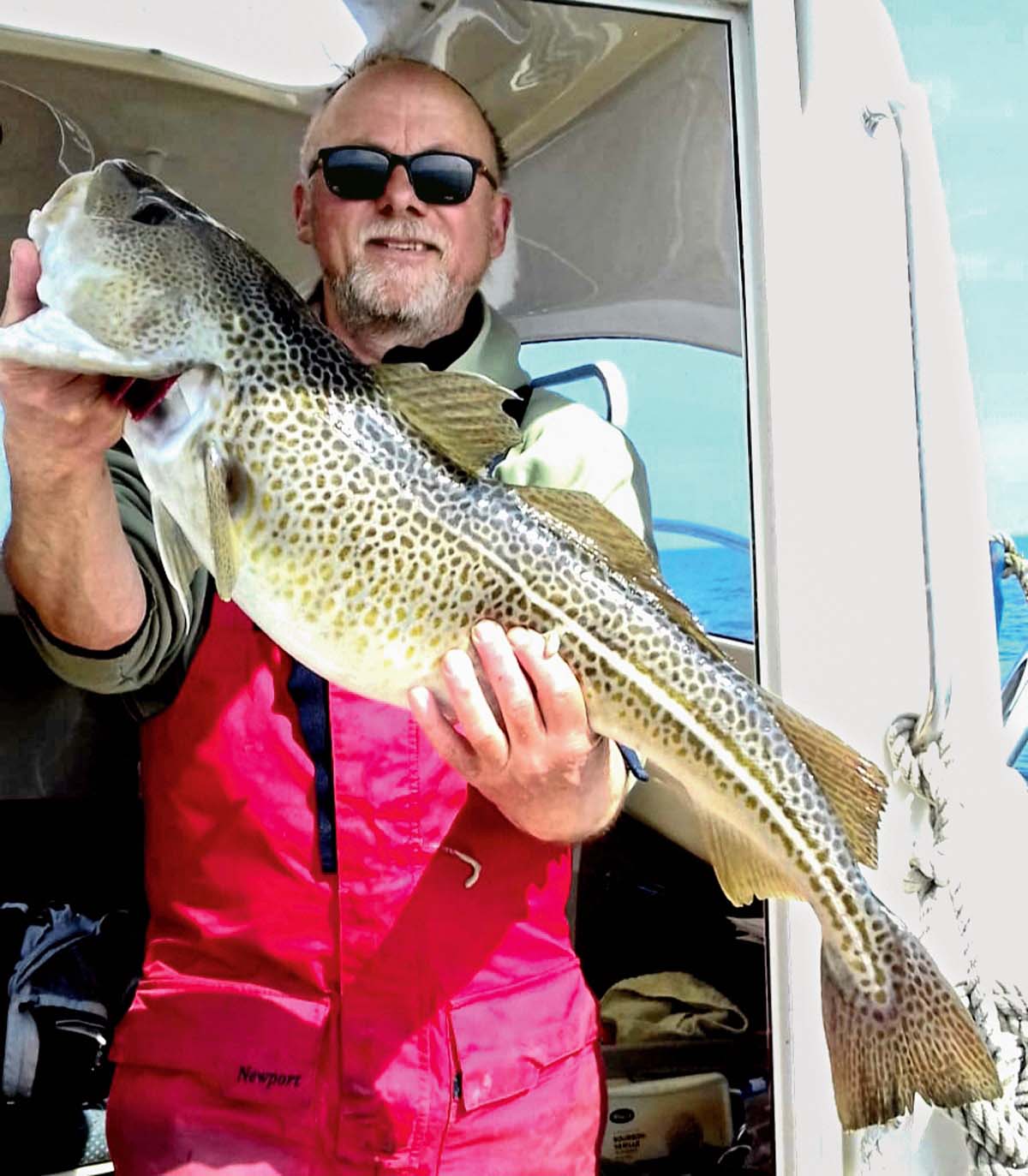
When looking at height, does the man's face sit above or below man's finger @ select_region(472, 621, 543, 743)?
above

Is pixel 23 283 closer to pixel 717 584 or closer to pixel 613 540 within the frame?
pixel 613 540

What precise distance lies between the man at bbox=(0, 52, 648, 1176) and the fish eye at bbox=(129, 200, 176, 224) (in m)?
0.49

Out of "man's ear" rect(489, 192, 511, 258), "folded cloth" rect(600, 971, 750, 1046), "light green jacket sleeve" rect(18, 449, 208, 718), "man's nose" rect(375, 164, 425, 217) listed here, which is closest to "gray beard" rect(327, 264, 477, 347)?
"man's nose" rect(375, 164, 425, 217)

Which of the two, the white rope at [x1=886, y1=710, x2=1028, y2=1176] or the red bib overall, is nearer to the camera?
the red bib overall

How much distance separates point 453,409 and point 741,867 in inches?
36.1

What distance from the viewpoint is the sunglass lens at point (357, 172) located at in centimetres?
282

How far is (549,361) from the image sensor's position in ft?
12.3

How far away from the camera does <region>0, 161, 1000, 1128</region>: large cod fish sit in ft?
5.80

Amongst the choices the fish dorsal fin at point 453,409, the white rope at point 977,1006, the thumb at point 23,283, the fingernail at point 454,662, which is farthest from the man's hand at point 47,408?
the white rope at point 977,1006

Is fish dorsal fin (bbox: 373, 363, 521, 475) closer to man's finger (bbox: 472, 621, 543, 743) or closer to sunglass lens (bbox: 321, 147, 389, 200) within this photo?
man's finger (bbox: 472, 621, 543, 743)

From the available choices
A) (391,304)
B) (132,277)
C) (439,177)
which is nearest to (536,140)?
(439,177)

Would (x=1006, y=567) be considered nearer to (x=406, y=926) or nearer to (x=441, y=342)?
(x=441, y=342)

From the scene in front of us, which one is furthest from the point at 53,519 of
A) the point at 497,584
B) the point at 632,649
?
the point at 632,649

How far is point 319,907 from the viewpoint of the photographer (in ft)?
7.73
